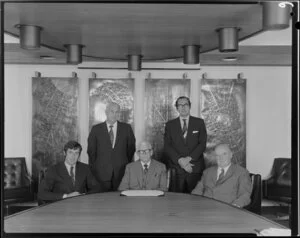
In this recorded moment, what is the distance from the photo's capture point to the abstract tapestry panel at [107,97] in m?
6.99

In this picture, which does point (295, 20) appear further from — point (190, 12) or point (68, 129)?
point (68, 129)

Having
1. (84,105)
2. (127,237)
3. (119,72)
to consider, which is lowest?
(127,237)

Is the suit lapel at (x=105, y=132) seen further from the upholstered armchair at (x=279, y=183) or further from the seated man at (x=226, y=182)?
the upholstered armchair at (x=279, y=183)

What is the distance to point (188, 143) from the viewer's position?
5.73 m

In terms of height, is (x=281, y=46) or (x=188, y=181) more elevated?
(x=281, y=46)

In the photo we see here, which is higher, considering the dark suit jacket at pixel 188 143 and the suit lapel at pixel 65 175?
the dark suit jacket at pixel 188 143

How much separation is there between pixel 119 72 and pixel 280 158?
292 centimetres

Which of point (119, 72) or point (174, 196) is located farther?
point (119, 72)

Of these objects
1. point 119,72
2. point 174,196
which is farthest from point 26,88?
point 174,196

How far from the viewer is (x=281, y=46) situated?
5.28 m

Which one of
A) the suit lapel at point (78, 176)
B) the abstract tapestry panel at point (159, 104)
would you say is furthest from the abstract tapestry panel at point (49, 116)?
the suit lapel at point (78, 176)

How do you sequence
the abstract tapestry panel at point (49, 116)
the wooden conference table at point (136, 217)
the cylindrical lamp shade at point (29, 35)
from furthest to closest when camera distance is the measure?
1. the abstract tapestry panel at point (49, 116)
2. the wooden conference table at point (136, 217)
3. the cylindrical lamp shade at point (29, 35)

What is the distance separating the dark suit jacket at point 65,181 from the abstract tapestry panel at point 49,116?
89.1 inches

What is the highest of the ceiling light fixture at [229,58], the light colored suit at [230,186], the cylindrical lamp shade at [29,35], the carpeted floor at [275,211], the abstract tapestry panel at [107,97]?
the ceiling light fixture at [229,58]
